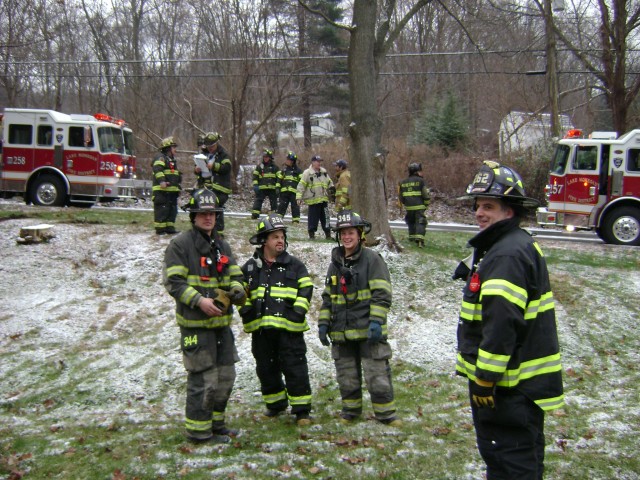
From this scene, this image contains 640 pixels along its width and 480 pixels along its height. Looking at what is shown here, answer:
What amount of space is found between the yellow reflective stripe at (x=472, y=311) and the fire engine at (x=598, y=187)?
13442mm

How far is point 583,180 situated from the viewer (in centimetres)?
1667

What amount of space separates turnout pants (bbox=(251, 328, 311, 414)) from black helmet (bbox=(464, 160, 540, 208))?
3.02 m

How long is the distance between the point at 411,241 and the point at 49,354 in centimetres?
819

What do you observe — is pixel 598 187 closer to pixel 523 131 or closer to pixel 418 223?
pixel 418 223

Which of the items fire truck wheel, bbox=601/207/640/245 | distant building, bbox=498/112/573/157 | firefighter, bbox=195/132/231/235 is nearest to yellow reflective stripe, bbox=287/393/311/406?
firefighter, bbox=195/132/231/235

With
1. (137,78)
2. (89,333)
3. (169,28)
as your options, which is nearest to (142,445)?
(89,333)

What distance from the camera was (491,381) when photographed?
3.75 m

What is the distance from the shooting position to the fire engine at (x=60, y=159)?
1869 cm

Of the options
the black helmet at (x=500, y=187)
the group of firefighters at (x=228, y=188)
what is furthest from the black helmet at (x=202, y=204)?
the group of firefighters at (x=228, y=188)

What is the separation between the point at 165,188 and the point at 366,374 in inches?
317

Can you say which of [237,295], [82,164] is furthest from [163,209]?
[237,295]

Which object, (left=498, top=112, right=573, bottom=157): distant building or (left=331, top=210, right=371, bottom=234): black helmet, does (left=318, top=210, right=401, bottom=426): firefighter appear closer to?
(left=331, top=210, right=371, bottom=234): black helmet

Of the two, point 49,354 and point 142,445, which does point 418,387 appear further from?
point 49,354

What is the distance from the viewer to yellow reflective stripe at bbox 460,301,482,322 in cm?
398
